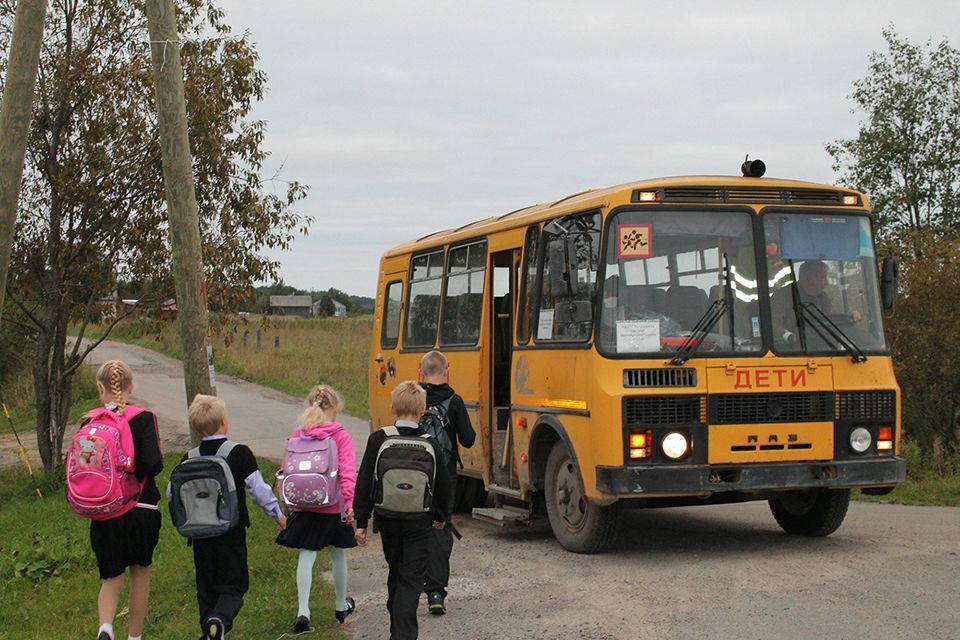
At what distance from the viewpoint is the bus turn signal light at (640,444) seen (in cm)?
955

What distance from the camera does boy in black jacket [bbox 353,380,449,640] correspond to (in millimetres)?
7336

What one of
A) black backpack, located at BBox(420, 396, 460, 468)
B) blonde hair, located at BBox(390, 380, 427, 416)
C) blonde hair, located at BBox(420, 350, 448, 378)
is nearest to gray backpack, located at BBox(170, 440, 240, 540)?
blonde hair, located at BBox(390, 380, 427, 416)

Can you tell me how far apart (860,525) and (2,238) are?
24.9 feet

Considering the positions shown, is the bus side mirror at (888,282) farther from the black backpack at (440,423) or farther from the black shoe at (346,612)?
the black shoe at (346,612)

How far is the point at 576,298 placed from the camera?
10289 mm

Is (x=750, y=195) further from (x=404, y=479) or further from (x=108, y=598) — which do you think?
(x=108, y=598)

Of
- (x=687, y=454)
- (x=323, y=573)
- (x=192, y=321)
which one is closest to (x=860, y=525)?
(x=687, y=454)

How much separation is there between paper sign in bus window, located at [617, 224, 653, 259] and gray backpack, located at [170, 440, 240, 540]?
3782 mm

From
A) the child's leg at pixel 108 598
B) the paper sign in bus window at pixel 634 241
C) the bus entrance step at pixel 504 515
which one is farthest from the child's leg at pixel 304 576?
the bus entrance step at pixel 504 515

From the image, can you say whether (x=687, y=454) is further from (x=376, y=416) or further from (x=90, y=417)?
(x=376, y=416)

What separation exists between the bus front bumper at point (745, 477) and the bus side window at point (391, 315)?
241 inches

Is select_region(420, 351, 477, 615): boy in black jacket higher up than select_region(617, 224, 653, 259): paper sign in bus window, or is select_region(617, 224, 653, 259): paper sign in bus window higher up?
select_region(617, 224, 653, 259): paper sign in bus window

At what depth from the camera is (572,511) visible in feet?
34.4

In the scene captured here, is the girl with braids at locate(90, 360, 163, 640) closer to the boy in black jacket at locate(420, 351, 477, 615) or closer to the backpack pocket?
the backpack pocket
